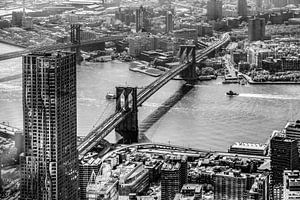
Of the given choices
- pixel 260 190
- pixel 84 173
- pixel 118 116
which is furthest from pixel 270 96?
pixel 84 173

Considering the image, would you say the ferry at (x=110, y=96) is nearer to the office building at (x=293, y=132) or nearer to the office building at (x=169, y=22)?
the office building at (x=293, y=132)

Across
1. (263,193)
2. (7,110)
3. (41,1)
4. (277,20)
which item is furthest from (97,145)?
(277,20)

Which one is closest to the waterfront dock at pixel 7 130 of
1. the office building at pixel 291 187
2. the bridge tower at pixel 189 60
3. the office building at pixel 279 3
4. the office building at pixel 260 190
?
the office building at pixel 260 190

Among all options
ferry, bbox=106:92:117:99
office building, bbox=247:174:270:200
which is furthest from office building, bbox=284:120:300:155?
ferry, bbox=106:92:117:99

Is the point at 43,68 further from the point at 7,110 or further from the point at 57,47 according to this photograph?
the point at 57,47

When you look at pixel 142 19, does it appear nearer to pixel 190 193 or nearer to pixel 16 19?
pixel 16 19

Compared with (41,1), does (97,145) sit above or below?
below

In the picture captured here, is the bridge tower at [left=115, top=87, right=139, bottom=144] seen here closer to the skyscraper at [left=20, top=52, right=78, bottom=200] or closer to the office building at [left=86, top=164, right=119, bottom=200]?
the office building at [left=86, top=164, right=119, bottom=200]
